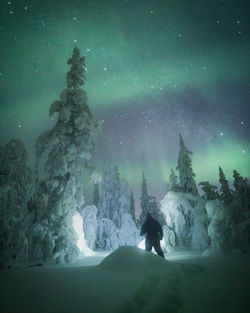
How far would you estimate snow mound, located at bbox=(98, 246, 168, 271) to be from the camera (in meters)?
5.06

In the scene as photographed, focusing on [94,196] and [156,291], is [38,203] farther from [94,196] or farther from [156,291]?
[94,196]

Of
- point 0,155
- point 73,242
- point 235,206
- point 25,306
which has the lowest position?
point 73,242

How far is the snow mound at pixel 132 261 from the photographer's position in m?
5.06

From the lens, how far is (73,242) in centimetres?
1003

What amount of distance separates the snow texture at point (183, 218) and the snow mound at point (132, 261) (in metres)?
11.3

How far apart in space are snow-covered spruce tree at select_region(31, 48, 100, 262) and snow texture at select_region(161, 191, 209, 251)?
8466mm

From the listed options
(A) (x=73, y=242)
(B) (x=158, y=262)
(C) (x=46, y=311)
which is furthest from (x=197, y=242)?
(C) (x=46, y=311)

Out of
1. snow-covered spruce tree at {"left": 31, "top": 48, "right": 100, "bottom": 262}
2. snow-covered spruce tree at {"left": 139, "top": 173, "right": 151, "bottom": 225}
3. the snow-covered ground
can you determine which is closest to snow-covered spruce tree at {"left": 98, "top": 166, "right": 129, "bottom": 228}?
snow-covered spruce tree at {"left": 139, "top": 173, "right": 151, "bottom": 225}

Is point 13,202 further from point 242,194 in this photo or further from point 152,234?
point 242,194

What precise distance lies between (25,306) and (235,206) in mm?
11182

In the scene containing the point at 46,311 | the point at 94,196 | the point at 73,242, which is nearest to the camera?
the point at 46,311

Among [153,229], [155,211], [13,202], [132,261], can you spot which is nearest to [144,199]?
[155,211]

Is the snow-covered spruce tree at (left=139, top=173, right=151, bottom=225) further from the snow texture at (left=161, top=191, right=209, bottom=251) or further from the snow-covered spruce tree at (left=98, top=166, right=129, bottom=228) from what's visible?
the snow texture at (left=161, top=191, right=209, bottom=251)

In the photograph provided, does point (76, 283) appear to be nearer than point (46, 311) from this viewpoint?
No
